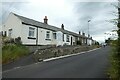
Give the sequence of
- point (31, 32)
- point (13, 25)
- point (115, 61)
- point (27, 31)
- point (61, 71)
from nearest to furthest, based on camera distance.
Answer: point (115, 61) < point (61, 71) < point (27, 31) < point (13, 25) < point (31, 32)

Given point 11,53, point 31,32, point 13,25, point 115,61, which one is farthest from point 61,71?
point 13,25

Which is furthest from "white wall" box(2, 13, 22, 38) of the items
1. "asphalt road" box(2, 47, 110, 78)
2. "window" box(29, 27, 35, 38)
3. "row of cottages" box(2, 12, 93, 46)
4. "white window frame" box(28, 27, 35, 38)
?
"asphalt road" box(2, 47, 110, 78)

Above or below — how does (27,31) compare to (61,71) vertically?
above

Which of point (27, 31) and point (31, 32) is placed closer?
point (27, 31)

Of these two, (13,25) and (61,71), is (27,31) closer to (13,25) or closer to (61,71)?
(13,25)

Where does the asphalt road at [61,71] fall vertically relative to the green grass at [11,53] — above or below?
below

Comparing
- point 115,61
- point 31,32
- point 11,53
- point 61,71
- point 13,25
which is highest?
point 13,25

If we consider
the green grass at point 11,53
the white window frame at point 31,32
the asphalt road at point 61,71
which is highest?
the white window frame at point 31,32

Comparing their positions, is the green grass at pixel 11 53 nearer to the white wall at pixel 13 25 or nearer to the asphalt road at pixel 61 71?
the asphalt road at pixel 61 71

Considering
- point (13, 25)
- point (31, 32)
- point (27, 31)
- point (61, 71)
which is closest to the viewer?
point (61, 71)

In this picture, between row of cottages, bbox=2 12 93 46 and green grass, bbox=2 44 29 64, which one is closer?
green grass, bbox=2 44 29 64

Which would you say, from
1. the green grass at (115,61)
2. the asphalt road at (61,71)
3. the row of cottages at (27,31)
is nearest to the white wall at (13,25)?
the row of cottages at (27,31)

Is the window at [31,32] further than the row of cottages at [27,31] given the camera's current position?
Yes

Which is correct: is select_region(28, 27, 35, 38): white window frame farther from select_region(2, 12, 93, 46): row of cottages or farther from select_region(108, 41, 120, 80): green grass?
select_region(108, 41, 120, 80): green grass
